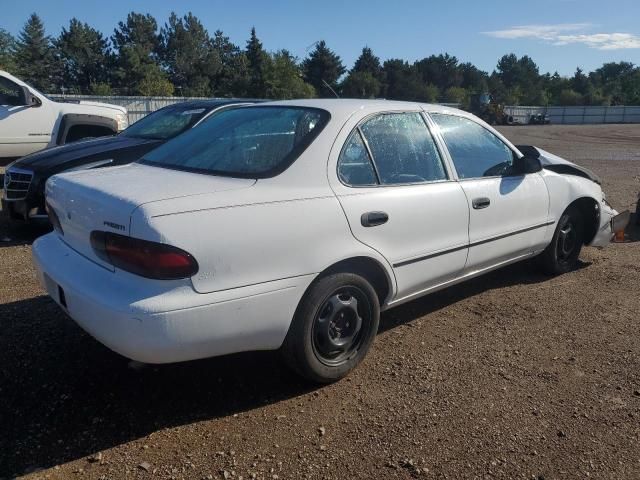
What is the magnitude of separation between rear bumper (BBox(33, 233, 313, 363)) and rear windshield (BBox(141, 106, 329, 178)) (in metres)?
0.71

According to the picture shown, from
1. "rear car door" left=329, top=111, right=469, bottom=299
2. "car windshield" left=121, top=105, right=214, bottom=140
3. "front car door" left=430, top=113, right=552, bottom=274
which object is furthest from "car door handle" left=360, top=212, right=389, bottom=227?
"car windshield" left=121, top=105, right=214, bottom=140

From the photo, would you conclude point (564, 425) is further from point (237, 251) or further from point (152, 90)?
point (152, 90)

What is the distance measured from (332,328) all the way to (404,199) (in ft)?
3.03

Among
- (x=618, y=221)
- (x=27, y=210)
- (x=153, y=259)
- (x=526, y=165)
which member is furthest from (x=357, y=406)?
(x=27, y=210)

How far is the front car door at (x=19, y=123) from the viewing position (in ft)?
30.7

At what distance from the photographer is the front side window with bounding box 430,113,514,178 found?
3.94 m

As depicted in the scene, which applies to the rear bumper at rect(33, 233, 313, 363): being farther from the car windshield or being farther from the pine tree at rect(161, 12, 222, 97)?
the pine tree at rect(161, 12, 222, 97)

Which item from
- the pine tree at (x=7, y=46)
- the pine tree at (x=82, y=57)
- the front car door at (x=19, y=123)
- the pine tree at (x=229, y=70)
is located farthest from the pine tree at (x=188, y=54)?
the front car door at (x=19, y=123)

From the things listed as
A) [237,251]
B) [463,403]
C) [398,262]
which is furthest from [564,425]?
[237,251]

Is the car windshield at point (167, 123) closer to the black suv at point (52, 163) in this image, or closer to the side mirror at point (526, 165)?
the black suv at point (52, 163)

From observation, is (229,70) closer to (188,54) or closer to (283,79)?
(188,54)

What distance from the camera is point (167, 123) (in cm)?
710

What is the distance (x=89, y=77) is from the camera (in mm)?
79438

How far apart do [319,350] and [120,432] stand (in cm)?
111
